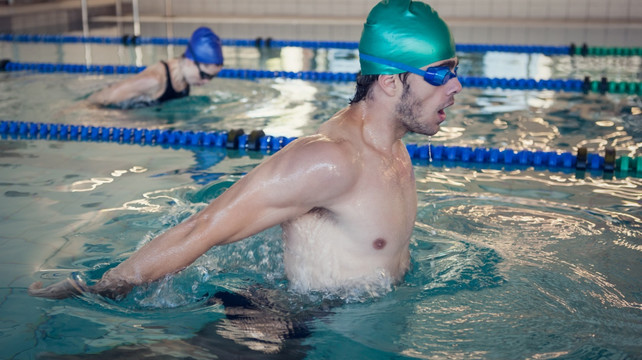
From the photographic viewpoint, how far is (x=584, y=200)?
4430 mm

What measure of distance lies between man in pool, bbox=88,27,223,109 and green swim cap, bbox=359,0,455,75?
439cm

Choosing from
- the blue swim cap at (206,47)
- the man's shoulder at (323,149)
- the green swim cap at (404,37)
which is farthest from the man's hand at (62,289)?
the blue swim cap at (206,47)

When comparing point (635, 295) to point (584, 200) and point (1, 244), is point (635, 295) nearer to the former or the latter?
point (584, 200)

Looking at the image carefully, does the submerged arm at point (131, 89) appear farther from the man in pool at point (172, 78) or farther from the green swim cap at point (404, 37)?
the green swim cap at point (404, 37)

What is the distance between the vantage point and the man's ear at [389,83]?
2.51 meters

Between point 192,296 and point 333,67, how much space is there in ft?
23.7

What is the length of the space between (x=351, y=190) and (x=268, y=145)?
323 cm

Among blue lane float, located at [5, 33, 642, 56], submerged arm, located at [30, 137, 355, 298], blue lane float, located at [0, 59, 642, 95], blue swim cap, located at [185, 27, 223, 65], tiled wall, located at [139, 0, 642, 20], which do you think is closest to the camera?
submerged arm, located at [30, 137, 355, 298]

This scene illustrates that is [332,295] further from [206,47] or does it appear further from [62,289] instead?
[206,47]

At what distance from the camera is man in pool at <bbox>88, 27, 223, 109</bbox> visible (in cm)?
674

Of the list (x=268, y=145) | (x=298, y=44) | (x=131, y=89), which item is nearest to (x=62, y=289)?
(x=268, y=145)

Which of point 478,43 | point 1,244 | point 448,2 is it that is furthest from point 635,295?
point 448,2

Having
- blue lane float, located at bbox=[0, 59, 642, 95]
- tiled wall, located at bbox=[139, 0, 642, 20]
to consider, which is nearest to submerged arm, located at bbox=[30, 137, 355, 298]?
blue lane float, located at bbox=[0, 59, 642, 95]

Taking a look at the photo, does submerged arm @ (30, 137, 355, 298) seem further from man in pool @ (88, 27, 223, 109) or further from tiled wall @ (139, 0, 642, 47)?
tiled wall @ (139, 0, 642, 47)
